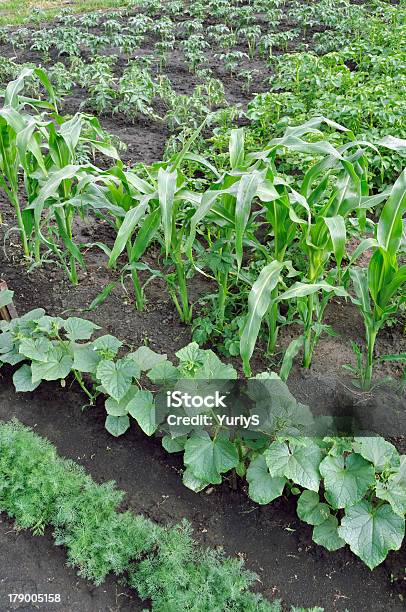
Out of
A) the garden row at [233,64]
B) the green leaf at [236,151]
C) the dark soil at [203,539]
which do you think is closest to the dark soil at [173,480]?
the dark soil at [203,539]

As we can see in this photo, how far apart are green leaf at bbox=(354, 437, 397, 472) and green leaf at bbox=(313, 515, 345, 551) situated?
25cm

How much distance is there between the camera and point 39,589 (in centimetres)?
209

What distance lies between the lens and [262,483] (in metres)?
2.09

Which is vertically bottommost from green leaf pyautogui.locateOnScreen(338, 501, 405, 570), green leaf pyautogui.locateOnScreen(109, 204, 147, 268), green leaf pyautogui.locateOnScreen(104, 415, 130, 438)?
green leaf pyautogui.locateOnScreen(104, 415, 130, 438)

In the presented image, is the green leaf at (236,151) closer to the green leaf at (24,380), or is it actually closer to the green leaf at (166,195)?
the green leaf at (166,195)

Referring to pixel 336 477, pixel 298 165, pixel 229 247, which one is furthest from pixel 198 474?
pixel 298 165

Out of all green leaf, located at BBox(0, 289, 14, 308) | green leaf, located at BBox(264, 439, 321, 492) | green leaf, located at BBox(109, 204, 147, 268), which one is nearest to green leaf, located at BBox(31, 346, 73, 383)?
green leaf, located at BBox(0, 289, 14, 308)

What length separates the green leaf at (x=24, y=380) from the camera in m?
2.59

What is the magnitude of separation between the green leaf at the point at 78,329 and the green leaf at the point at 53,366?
8cm

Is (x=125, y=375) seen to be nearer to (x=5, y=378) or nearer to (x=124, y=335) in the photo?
(x=124, y=335)

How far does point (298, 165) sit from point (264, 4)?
4.97 metres

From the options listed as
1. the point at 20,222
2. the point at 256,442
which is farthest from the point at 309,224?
the point at 20,222

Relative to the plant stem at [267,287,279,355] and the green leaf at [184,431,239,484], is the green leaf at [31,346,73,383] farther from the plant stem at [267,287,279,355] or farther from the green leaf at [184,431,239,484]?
the plant stem at [267,287,279,355]

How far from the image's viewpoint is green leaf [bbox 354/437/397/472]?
202 centimetres
